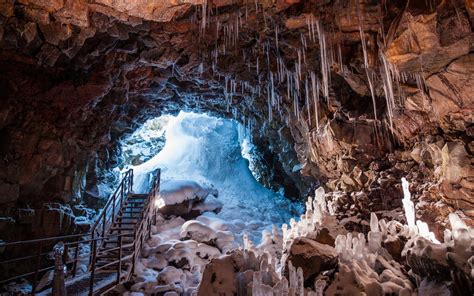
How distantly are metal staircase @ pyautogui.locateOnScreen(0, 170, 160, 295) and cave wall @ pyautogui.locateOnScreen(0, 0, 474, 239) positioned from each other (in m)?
1.31

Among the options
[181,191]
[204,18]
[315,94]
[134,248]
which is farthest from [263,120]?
[134,248]

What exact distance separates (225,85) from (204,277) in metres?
10.5

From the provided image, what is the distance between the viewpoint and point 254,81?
13703mm

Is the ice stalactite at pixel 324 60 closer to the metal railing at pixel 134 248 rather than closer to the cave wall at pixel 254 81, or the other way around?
the cave wall at pixel 254 81

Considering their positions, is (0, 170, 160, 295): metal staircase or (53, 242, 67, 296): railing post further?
(0, 170, 160, 295): metal staircase

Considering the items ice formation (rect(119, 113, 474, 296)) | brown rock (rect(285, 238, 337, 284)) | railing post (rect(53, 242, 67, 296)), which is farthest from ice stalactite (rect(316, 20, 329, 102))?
railing post (rect(53, 242, 67, 296))

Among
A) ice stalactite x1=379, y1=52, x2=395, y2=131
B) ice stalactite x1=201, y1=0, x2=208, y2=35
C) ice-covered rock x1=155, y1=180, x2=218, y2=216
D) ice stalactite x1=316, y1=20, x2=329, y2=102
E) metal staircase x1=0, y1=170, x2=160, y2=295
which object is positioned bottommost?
metal staircase x1=0, y1=170, x2=160, y2=295

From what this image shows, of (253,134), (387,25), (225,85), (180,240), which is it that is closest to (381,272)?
(387,25)

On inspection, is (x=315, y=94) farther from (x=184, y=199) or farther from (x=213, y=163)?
(x=213, y=163)

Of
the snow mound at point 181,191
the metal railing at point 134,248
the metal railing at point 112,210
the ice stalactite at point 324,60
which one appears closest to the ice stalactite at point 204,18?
the ice stalactite at point 324,60

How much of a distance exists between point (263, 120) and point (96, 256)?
12.4 metres

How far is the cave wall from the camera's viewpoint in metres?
7.52

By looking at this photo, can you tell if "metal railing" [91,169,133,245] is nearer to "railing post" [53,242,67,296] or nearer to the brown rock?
"railing post" [53,242,67,296]

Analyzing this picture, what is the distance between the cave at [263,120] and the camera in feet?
19.5
